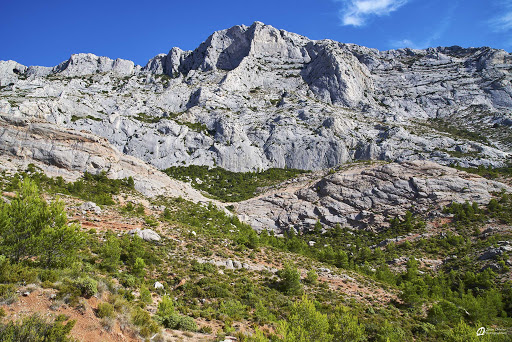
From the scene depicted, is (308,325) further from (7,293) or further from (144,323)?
(7,293)

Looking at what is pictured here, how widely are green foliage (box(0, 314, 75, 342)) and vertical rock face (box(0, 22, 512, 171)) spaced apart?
7984cm

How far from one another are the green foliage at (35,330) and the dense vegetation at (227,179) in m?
59.1

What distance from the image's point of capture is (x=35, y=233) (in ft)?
45.6

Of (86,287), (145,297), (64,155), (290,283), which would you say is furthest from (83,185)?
(290,283)

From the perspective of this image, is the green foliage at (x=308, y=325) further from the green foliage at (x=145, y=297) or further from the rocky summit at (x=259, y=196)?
the green foliage at (x=145, y=297)

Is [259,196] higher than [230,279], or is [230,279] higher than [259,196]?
[259,196]

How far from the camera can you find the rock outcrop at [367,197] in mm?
52844

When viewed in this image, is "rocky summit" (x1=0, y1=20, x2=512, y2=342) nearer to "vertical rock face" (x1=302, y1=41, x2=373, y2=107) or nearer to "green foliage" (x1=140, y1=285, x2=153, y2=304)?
"green foliage" (x1=140, y1=285, x2=153, y2=304)

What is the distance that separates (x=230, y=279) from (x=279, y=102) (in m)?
102

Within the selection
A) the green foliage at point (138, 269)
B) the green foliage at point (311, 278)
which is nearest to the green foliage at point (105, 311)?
the green foliage at point (138, 269)

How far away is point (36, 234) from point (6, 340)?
7.93 m

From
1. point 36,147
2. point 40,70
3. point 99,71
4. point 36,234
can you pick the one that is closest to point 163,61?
point 99,71

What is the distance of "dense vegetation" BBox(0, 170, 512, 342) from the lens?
38.8ft

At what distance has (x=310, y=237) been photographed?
176ft
